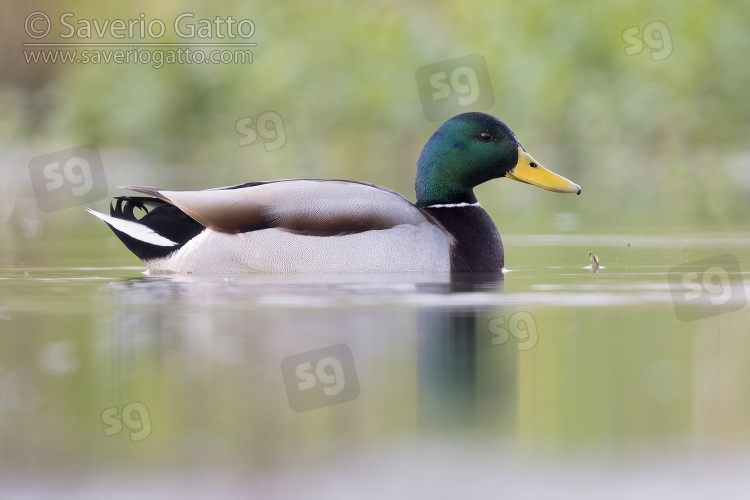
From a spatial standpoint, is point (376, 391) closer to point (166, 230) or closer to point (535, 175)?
point (166, 230)

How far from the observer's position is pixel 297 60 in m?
22.8

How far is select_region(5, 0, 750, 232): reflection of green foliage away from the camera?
22.2m

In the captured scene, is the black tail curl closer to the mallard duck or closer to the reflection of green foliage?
the mallard duck

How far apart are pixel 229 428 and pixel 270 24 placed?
64.4 ft

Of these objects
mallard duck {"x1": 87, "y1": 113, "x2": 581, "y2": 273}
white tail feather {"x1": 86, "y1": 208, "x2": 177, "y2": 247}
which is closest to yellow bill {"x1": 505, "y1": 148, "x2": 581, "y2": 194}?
mallard duck {"x1": 87, "y1": 113, "x2": 581, "y2": 273}

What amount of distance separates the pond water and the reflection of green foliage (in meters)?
14.6

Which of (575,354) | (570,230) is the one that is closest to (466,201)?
(570,230)

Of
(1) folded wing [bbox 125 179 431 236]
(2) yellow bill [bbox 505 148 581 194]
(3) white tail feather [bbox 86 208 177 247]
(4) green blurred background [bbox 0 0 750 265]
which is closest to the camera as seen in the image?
(1) folded wing [bbox 125 179 431 236]

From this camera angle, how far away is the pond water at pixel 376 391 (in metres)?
3.75

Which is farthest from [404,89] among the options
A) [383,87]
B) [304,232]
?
[304,232]

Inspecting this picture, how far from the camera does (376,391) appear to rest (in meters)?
4.70

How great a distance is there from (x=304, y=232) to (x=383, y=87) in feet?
47.8

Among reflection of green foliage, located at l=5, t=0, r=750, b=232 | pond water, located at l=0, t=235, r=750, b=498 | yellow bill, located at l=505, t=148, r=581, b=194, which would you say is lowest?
pond water, located at l=0, t=235, r=750, b=498

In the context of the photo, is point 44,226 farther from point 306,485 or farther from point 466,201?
point 306,485
